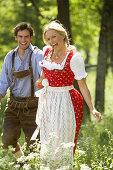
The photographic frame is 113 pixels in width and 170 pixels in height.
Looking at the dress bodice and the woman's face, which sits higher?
the woman's face

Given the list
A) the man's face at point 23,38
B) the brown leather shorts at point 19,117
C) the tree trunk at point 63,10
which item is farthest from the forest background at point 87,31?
the man's face at point 23,38

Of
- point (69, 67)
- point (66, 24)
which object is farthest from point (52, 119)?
point (66, 24)

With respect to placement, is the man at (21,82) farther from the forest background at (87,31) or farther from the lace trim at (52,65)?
the forest background at (87,31)

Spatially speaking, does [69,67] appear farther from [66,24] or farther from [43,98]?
[66,24]

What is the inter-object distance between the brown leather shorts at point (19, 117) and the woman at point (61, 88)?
550 millimetres

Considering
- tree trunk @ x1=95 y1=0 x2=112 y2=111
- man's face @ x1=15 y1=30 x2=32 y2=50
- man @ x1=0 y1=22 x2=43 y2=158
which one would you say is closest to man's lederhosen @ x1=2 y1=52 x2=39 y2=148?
man @ x1=0 y1=22 x2=43 y2=158

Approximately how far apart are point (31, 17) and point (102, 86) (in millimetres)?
8385

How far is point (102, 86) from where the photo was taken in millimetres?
9266

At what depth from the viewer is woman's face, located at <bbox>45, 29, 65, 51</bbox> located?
3.60 m

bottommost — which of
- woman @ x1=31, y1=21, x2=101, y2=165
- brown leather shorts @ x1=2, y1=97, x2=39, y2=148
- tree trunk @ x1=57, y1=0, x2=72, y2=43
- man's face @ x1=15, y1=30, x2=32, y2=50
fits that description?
brown leather shorts @ x1=2, y1=97, x2=39, y2=148

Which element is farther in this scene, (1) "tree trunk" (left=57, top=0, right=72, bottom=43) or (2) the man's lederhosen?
(1) "tree trunk" (left=57, top=0, right=72, bottom=43)

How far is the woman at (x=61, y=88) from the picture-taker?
141 inches

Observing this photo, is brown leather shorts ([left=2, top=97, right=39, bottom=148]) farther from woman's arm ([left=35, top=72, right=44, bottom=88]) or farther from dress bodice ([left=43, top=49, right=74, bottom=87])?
dress bodice ([left=43, top=49, right=74, bottom=87])

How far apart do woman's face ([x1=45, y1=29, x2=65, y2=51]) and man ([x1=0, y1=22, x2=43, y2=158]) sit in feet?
2.14
